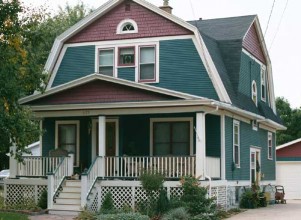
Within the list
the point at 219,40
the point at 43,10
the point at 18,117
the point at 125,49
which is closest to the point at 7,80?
the point at 18,117

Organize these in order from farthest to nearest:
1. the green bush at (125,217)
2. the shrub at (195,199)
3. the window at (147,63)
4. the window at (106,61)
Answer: the window at (106,61), the window at (147,63), the shrub at (195,199), the green bush at (125,217)

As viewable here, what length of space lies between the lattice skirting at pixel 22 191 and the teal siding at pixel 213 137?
619 cm

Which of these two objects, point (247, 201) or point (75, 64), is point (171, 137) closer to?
point (247, 201)

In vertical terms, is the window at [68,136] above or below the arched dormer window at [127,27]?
below

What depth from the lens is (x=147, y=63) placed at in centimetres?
2391

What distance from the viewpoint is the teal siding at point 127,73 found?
24.0 m

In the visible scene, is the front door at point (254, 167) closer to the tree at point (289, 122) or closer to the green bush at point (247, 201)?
the green bush at point (247, 201)

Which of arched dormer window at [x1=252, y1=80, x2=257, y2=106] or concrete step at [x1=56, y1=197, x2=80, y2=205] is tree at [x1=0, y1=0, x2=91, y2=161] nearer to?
concrete step at [x1=56, y1=197, x2=80, y2=205]

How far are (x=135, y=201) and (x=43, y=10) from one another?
7.29m

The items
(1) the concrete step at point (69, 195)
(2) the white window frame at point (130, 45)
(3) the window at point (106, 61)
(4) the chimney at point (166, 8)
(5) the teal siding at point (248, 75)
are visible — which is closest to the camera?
(1) the concrete step at point (69, 195)

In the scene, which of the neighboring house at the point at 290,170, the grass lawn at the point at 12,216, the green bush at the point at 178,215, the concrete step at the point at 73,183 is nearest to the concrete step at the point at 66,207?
the concrete step at the point at 73,183

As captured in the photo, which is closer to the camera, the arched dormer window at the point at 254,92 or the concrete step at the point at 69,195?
the concrete step at the point at 69,195

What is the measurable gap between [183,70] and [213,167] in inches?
156

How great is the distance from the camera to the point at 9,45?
61.7 feet
